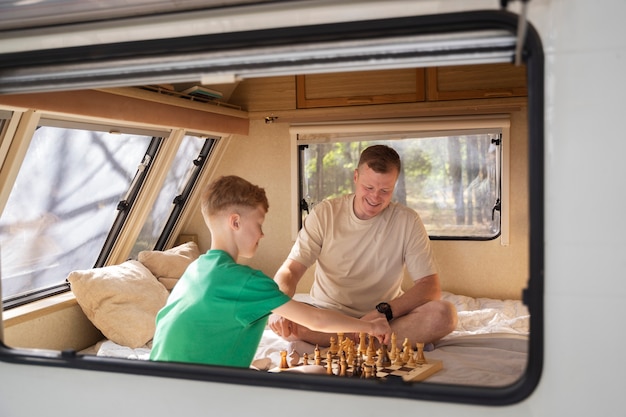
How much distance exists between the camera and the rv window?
3.41m

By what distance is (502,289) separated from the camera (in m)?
4.73

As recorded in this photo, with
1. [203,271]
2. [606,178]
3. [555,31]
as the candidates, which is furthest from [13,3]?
[606,178]

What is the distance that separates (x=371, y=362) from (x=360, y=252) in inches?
35.8

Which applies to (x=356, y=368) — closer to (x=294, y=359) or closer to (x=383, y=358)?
(x=383, y=358)

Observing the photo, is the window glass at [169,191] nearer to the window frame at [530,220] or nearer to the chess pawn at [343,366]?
the chess pawn at [343,366]

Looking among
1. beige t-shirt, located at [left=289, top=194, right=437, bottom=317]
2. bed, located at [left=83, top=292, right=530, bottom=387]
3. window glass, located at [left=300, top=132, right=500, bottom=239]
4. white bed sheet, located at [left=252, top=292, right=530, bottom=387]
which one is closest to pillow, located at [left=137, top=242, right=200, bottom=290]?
bed, located at [left=83, top=292, right=530, bottom=387]

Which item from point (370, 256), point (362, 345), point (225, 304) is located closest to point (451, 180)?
point (370, 256)

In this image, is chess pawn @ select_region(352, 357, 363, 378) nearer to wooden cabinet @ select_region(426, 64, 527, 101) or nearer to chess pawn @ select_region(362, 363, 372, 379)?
chess pawn @ select_region(362, 363, 372, 379)

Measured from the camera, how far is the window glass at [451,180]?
4719 mm

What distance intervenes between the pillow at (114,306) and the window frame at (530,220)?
1894mm

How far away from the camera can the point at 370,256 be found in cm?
382

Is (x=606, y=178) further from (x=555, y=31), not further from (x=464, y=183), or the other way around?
(x=464, y=183)

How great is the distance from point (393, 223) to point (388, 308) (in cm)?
55

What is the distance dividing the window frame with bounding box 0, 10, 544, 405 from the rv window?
5.77 feet
